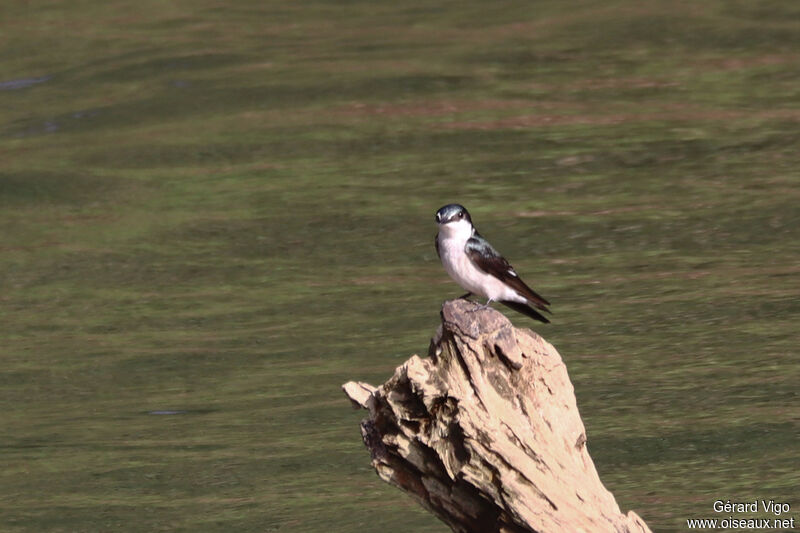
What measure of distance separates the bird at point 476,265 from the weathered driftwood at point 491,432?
1279 millimetres

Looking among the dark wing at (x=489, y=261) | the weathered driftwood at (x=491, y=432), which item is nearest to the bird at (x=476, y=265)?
the dark wing at (x=489, y=261)

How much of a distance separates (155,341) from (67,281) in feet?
8.74

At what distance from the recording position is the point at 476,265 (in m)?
7.88

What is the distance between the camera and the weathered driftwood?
20.6 ft

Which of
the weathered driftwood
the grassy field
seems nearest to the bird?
the weathered driftwood

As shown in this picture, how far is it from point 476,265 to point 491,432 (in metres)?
1.71

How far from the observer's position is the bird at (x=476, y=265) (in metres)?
7.88

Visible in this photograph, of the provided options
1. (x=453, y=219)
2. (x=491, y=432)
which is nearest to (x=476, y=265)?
(x=453, y=219)

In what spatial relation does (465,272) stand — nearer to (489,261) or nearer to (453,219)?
(489,261)

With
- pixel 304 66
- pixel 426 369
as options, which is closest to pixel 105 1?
pixel 304 66

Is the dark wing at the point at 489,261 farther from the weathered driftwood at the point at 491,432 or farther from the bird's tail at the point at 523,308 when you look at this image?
the weathered driftwood at the point at 491,432

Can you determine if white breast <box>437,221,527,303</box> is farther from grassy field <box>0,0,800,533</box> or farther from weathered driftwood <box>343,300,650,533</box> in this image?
grassy field <box>0,0,800,533</box>

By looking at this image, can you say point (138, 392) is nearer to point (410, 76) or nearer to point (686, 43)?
point (410, 76)

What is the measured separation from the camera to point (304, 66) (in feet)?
84.6
